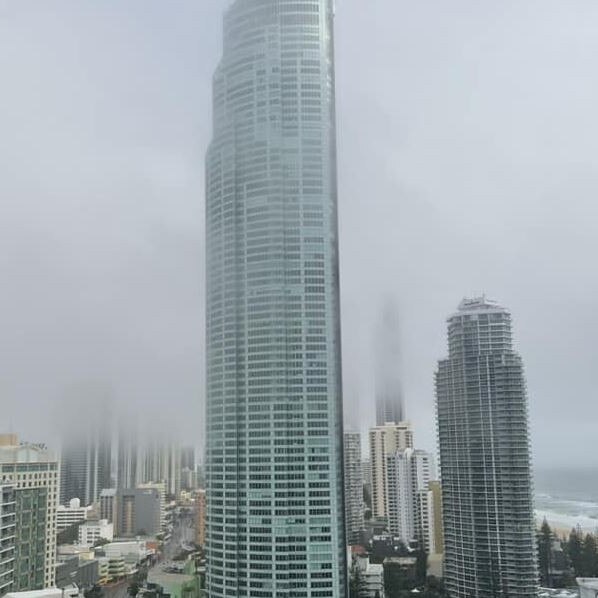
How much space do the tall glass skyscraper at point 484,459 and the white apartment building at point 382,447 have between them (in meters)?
2.67

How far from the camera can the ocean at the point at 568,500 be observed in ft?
30.4

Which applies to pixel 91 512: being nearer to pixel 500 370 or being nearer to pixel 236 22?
pixel 500 370

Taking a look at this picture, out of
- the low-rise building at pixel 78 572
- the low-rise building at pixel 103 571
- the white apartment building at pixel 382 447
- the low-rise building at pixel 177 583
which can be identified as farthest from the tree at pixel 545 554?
the low-rise building at pixel 103 571

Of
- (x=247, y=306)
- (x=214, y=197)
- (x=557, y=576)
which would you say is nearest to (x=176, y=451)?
(x=247, y=306)

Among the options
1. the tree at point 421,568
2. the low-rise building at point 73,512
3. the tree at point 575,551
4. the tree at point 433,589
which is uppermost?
the low-rise building at point 73,512

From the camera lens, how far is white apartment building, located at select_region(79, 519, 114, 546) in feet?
31.4

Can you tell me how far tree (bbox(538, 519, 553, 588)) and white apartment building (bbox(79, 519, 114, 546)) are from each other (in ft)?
18.9

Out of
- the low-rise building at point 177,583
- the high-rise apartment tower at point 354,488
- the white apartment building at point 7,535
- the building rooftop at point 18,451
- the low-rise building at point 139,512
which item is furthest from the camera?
the low-rise building at point 139,512

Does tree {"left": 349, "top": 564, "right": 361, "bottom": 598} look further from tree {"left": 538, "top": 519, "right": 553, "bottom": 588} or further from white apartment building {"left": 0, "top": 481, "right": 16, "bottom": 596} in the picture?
white apartment building {"left": 0, "top": 481, "right": 16, "bottom": 596}

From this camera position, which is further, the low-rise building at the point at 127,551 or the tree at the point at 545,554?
the low-rise building at the point at 127,551

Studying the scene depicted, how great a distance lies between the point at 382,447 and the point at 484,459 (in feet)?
12.1

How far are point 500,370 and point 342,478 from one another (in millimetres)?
2312

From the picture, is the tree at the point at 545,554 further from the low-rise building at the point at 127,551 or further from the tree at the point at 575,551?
the low-rise building at the point at 127,551

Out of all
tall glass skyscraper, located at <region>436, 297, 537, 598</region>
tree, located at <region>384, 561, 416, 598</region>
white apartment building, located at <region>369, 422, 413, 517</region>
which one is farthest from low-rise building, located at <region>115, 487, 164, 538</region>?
tall glass skyscraper, located at <region>436, 297, 537, 598</region>
